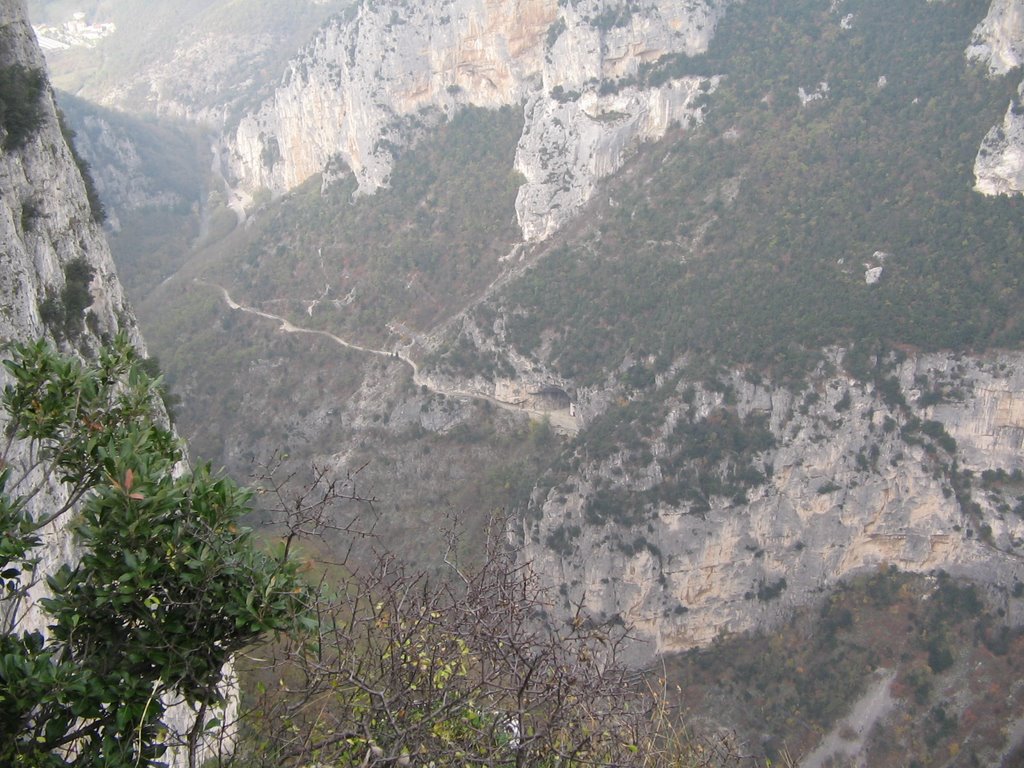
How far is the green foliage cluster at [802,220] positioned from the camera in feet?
120

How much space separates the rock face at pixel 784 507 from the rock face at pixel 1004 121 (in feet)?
33.2

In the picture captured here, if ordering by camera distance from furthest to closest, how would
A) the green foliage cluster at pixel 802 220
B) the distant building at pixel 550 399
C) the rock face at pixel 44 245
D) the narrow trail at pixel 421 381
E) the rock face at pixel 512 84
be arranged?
the rock face at pixel 512 84, the distant building at pixel 550 399, the narrow trail at pixel 421 381, the green foliage cluster at pixel 802 220, the rock face at pixel 44 245

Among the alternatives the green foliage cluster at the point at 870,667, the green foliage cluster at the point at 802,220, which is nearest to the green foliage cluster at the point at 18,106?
the green foliage cluster at the point at 870,667

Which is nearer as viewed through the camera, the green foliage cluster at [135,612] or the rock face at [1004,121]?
the green foliage cluster at [135,612]

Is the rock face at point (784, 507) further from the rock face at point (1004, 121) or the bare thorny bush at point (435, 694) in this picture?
the bare thorny bush at point (435, 694)

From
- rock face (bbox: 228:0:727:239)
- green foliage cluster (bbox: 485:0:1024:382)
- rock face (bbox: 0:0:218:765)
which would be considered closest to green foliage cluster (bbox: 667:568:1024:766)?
green foliage cluster (bbox: 485:0:1024:382)

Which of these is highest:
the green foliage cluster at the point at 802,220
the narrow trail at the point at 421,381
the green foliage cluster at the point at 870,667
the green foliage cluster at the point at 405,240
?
the green foliage cluster at the point at 802,220

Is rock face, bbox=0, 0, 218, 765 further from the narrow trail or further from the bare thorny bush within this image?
the narrow trail

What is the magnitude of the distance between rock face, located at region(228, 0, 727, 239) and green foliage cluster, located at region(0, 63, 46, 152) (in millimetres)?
38834

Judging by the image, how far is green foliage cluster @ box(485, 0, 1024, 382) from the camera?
36625 mm

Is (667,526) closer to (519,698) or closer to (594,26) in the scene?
(519,698)

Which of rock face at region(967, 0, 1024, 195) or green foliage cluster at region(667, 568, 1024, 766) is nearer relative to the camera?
green foliage cluster at region(667, 568, 1024, 766)

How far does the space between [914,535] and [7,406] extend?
37.7 m

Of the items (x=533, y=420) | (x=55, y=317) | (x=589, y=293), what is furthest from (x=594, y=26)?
(x=55, y=317)
